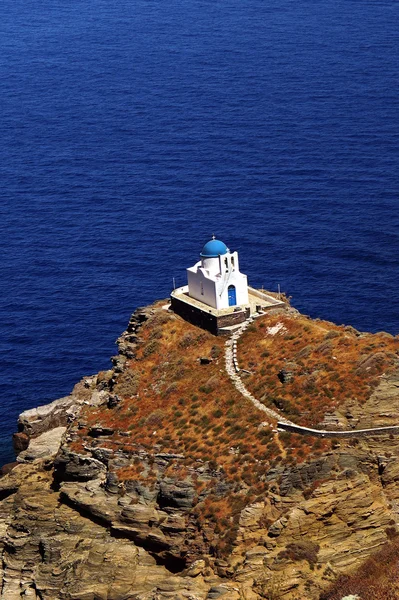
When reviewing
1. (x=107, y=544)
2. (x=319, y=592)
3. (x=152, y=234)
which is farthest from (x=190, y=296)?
(x=152, y=234)

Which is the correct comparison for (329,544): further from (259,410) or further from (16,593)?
(16,593)

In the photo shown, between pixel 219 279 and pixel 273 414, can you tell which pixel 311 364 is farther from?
pixel 219 279

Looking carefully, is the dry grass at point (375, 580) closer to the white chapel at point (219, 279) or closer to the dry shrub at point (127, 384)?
the dry shrub at point (127, 384)

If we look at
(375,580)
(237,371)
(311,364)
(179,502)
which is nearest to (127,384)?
(237,371)

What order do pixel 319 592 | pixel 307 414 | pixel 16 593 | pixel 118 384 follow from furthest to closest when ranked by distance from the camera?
pixel 118 384
pixel 16 593
pixel 307 414
pixel 319 592

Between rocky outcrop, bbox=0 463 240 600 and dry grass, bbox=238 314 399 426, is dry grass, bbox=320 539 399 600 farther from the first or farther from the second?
dry grass, bbox=238 314 399 426

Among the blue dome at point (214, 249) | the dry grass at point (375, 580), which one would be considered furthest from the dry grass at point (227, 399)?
the blue dome at point (214, 249)

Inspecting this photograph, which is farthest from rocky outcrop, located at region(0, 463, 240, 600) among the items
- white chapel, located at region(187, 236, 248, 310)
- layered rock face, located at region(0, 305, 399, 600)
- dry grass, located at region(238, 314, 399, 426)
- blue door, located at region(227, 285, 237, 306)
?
blue door, located at region(227, 285, 237, 306)
